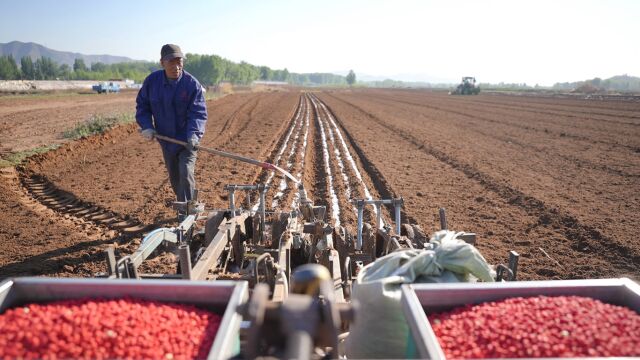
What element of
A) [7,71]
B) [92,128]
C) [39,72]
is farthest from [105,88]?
[39,72]

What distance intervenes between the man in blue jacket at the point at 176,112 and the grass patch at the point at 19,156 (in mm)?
7134

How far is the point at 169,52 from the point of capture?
15.1 ft

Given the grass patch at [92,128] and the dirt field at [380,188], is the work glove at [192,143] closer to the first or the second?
the dirt field at [380,188]

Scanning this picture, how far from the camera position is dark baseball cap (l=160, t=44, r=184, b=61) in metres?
4.61

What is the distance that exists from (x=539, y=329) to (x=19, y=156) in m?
12.8

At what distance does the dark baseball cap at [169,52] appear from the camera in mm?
4605

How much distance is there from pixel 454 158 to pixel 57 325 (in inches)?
467

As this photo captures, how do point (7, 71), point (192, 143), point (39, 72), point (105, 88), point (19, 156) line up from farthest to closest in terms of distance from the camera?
point (39, 72) → point (7, 71) → point (105, 88) → point (19, 156) → point (192, 143)

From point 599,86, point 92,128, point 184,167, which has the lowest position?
point 92,128

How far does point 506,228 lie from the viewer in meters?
6.90

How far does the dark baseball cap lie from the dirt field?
8.89 feet

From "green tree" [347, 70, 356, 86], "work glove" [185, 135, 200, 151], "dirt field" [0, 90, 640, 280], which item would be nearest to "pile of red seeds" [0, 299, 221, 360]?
"work glove" [185, 135, 200, 151]

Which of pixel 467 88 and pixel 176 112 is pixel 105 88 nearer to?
pixel 467 88

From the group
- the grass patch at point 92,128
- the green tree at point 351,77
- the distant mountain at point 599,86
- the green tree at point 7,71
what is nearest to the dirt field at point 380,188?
the grass patch at point 92,128
